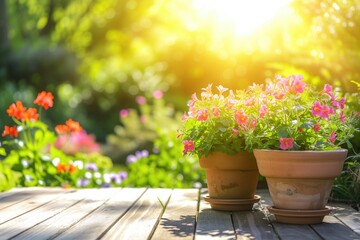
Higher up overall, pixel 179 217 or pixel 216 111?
pixel 216 111

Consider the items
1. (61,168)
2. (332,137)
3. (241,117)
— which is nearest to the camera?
(332,137)

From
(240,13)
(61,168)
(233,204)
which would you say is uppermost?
(240,13)

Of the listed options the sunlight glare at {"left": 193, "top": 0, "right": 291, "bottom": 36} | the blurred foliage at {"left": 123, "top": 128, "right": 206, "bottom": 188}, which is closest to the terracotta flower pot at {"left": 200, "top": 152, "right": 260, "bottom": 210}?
the blurred foliage at {"left": 123, "top": 128, "right": 206, "bottom": 188}

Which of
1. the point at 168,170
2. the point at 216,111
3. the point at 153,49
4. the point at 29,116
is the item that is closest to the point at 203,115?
the point at 216,111

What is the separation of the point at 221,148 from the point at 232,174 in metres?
0.18

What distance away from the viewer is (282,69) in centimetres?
724

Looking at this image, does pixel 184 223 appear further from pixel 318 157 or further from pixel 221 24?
pixel 221 24

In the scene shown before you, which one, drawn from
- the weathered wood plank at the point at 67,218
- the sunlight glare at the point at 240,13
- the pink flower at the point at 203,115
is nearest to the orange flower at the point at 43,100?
the weathered wood plank at the point at 67,218

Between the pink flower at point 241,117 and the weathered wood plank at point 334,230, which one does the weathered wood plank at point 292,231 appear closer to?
the weathered wood plank at point 334,230


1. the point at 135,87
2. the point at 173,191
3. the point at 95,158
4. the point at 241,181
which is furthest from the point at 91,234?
the point at 135,87

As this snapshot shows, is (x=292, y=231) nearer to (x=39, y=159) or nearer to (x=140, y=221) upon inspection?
(x=140, y=221)

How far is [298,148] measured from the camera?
3.41 m

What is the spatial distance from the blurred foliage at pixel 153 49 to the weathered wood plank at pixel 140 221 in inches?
90.6

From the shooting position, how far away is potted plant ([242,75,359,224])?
10.8 feet
